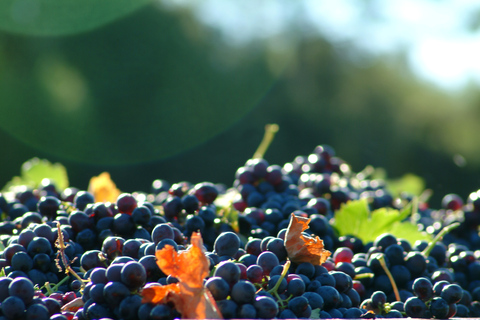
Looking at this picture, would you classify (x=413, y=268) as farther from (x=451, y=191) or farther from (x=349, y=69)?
(x=349, y=69)

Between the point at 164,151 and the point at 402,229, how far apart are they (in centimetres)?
465

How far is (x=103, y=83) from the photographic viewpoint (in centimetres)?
547

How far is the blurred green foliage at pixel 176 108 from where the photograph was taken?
16.3ft

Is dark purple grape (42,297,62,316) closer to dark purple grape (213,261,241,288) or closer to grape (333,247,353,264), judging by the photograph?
dark purple grape (213,261,241,288)

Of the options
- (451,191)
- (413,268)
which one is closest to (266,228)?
(413,268)

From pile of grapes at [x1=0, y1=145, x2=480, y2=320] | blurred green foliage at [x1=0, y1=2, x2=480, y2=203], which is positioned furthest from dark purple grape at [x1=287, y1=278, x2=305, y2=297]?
blurred green foliage at [x1=0, y1=2, x2=480, y2=203]

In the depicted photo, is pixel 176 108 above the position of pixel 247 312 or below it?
above

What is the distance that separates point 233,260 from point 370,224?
1.18 ft

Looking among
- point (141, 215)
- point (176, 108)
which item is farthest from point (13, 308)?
point (176, 108)

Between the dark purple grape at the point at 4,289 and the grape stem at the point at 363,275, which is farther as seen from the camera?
the grape stem at the point at 363,275

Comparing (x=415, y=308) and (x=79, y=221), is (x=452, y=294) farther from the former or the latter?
(x=79, y=221)

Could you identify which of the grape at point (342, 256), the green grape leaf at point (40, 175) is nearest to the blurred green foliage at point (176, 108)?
the green grape leaf at point (40, 175)

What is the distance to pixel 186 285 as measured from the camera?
0.41 m

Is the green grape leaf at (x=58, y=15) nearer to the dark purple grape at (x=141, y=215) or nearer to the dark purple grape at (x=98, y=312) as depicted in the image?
the dark purple grape at (x=141, y=215)
